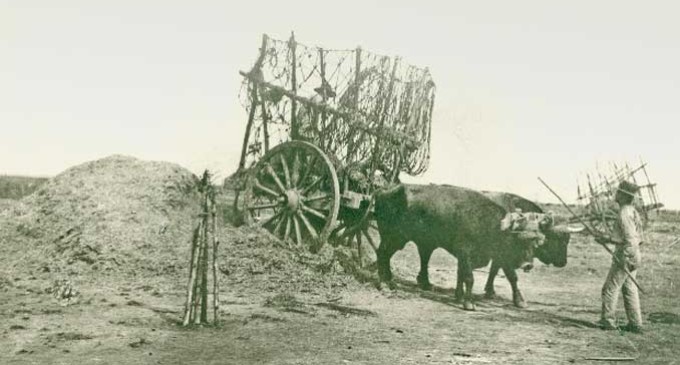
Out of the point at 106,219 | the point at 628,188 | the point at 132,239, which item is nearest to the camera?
the point at 628,188

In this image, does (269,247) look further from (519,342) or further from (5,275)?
(519,342)

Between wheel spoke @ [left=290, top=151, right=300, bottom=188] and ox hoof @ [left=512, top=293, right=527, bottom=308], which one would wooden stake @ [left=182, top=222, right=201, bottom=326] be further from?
ox hoof @ [left=512, top=293, right=527, bottom=308]

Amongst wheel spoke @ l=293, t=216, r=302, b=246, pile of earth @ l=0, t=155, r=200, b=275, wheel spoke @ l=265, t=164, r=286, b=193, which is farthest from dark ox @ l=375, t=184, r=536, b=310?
pile of earth @ l=0, t=155, r=200, b=275

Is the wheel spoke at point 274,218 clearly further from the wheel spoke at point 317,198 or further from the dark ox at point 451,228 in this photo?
the dark ox at point 451,228

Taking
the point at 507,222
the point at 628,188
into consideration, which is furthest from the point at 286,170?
the point at 628,188

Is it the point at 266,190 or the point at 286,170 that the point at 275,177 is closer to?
the point at 286,170

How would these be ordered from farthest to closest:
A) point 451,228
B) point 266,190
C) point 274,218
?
point 266,190 < point 274,218 < point 451,228

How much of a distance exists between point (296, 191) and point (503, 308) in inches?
181

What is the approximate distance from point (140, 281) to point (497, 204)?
20.9 feet

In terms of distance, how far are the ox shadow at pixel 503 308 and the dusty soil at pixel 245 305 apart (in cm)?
3

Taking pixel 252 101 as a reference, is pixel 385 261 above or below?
below

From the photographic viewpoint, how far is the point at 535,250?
40.1 feet

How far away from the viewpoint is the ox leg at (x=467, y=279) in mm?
11117

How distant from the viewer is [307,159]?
1354 centimetres
